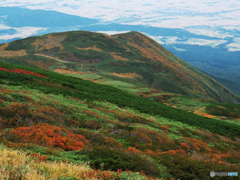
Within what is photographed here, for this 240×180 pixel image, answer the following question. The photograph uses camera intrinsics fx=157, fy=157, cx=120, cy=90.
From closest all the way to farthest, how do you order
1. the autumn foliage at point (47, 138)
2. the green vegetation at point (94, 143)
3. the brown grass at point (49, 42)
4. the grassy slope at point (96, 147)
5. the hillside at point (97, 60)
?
the green vegetation at point (94, 143) → the grassy slope at point (96, 147) → the autumn foliage at point (47, 138) → the hillside at point (97, 60) → the brown grass at point (49, 42)

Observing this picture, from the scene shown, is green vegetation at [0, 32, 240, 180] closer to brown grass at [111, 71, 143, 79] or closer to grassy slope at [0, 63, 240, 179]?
grassy slope at [0, 63, 240, 179]

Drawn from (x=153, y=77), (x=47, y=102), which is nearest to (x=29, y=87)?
(x=47, y=102)

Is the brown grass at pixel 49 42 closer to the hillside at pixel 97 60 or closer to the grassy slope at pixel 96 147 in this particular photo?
the hillside at pixel 97 60

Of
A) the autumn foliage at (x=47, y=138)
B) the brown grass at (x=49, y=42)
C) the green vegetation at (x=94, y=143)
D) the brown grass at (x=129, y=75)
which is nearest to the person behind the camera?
the green vegetation at (x=94, y=143)

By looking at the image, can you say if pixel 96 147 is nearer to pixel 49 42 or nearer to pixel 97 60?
pixel 97 60

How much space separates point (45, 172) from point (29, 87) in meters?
28.8

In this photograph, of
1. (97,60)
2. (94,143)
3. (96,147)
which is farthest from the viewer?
(97,60)

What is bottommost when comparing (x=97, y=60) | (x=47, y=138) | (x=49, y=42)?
(x=47, y=138)

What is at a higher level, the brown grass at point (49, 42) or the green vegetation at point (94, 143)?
the brown grass at point (49, 42)

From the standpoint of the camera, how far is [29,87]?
31.1m

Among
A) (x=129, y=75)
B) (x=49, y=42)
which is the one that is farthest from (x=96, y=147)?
(x=49, y=42)

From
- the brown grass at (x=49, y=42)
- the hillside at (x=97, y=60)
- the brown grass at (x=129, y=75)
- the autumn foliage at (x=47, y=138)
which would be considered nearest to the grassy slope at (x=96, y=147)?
the autumn foliage at (x=47, y=138)

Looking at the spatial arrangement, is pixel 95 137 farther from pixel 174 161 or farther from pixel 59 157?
pixel 174 161

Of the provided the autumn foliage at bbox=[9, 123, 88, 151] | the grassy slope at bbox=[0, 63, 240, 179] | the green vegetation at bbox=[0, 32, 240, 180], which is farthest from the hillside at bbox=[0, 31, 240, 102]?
the autumn foliage at bbox=[9, 123, 88, 151]
